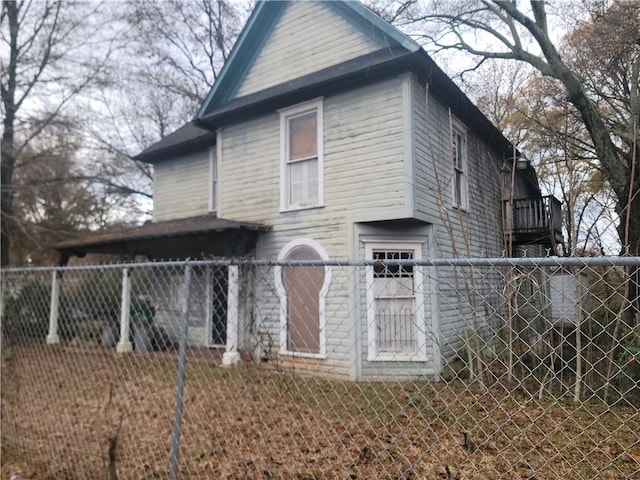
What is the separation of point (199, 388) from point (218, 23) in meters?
18.1

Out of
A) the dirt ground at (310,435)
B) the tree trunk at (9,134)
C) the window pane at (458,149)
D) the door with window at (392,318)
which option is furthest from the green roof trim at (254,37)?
the dirt ground at (310,435)

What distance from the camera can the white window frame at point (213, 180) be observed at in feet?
36.2

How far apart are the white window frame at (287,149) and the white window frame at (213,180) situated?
3301 mm

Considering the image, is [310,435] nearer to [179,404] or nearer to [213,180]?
[179,404]

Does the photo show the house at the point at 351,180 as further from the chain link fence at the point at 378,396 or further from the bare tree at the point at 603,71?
the bare tree at the point at 603,71

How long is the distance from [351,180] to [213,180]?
5157mm

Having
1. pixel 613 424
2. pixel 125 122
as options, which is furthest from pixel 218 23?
pixel 613 424

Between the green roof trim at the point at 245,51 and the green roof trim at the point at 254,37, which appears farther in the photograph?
the green roof trim at the point at 245,51

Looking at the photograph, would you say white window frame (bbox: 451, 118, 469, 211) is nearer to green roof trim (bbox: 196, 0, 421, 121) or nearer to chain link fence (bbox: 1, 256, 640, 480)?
chain link fence (bbox: 1, 256, 640, 480)

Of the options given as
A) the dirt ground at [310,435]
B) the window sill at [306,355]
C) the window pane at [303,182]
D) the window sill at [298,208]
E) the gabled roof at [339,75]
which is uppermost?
the gabled roof at [339,75]

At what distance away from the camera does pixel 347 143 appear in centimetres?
757

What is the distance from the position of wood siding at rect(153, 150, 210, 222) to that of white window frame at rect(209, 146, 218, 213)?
191mm

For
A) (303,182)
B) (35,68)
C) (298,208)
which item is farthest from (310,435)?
(35,68)

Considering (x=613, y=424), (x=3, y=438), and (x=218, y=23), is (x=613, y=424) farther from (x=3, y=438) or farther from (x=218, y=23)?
(x=218, y=23)
